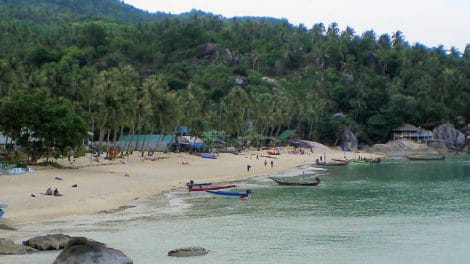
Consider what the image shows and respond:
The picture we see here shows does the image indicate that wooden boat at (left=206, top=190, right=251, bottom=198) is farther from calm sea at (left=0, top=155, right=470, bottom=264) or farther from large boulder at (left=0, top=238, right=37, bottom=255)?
large boulder at (left=0, top=238, right=37, bottom=255)

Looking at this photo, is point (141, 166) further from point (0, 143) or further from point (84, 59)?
point (84, 59)

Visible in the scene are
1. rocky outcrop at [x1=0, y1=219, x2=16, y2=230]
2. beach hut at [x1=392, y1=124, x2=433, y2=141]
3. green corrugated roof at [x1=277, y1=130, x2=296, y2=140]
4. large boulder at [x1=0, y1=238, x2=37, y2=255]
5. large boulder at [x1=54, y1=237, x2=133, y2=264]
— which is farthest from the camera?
beach hut at [x1=392, y1=124, x2=433, y2=141]

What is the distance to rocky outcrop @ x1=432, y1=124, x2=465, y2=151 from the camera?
133875mm

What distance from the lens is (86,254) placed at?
20.9 m

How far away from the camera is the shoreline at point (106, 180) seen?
1476 inches

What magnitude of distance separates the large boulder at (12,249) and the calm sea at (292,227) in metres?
0.65

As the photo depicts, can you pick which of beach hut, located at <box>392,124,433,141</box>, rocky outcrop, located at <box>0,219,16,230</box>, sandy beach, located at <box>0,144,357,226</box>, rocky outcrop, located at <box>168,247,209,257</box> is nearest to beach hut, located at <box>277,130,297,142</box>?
beach hut, located at <box>392,124,433,141</box>

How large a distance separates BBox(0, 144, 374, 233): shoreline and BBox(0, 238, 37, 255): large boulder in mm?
7458

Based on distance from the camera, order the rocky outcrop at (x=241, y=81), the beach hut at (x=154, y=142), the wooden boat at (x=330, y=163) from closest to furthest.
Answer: the wooden boat at (x=330, y=163) < the beach hut at (x=154, y=142) < the rocky outcrop at (x=241, y=81)

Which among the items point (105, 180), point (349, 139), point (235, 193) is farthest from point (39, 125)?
point (349, 139)

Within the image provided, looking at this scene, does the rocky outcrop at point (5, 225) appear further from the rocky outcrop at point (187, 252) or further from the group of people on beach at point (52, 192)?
the rocky outcrop at point (187, 252)

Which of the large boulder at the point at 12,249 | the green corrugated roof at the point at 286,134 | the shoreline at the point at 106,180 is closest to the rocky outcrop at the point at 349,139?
the green corrugated roof at the point at 286,134

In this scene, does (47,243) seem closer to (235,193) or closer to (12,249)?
(12,249)

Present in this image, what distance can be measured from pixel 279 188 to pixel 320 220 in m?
18.9
